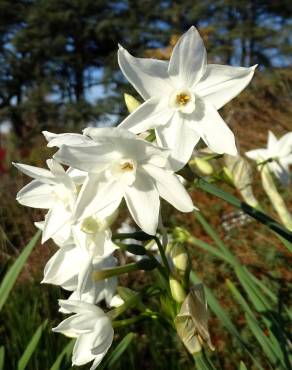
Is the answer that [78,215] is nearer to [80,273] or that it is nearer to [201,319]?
[80,273]

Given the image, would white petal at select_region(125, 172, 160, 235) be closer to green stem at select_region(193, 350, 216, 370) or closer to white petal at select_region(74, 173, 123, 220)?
white petal at select_region(74, 173, 123, 220)

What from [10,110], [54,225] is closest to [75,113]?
[10,110]

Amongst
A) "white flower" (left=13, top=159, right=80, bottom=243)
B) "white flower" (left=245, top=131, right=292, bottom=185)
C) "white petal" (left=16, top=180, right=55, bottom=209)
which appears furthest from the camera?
"white flower" (left=245, top=131, right=292, bottom=185)

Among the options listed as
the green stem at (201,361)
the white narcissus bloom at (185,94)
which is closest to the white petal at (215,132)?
the white narcissus bloom at (185,94)

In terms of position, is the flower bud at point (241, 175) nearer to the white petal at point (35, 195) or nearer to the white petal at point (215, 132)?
the white petal at point (215, 132)

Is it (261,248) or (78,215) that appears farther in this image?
(261,248)

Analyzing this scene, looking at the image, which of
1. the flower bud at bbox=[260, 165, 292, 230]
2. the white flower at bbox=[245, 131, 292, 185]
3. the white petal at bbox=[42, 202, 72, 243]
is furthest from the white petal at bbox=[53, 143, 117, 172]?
the white flower at bbox=[245, 131, 292, 185]

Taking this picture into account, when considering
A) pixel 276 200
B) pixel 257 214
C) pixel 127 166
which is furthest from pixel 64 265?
pixel 276 200
